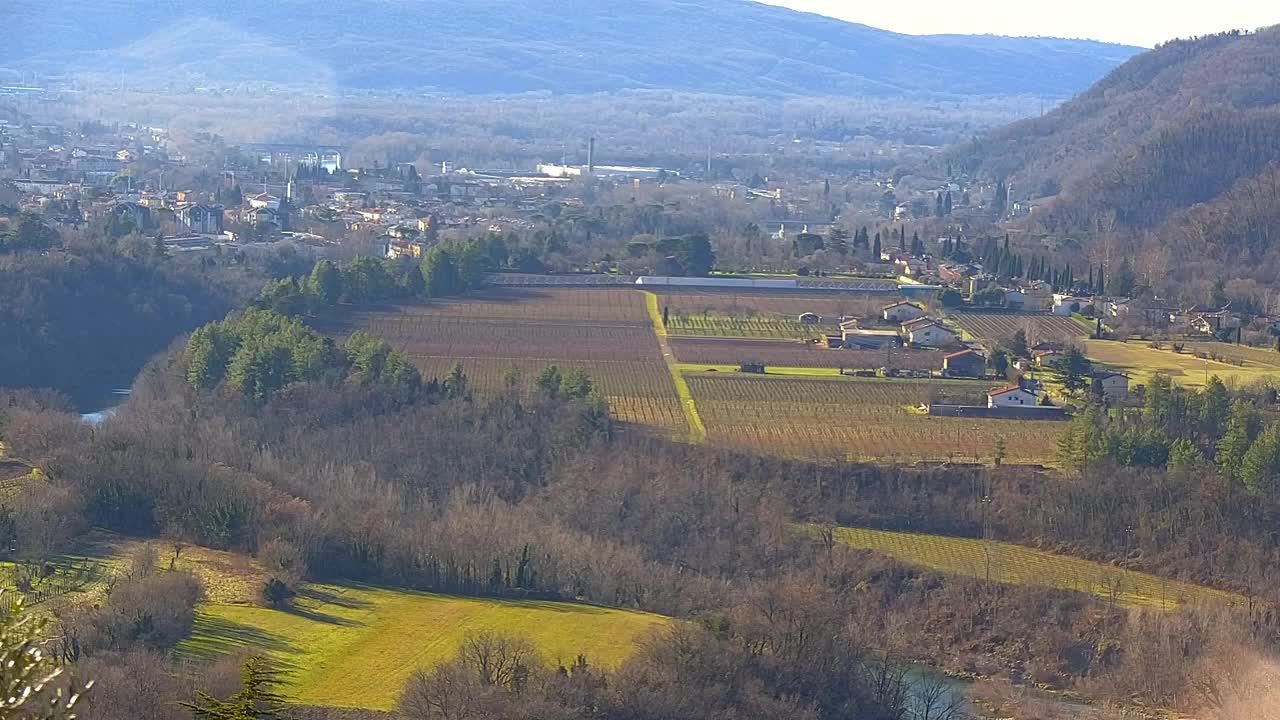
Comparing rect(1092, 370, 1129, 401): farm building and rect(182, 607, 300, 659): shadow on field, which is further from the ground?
rect(1092, 370, 1129, 401): farm building

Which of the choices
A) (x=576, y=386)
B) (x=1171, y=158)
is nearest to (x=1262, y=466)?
(x=576, y=386)

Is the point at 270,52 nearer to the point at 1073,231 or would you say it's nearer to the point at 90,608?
the point at 1073,231

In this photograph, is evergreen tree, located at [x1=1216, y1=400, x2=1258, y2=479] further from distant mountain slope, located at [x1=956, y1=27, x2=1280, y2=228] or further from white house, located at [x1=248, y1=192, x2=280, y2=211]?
white house, located at [x1=248, y1=192, x2=280, y2=211]

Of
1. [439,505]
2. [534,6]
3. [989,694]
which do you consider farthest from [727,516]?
Answer: [534,6]

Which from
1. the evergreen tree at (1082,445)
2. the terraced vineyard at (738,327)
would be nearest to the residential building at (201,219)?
the terraced vineyard at (738,327)

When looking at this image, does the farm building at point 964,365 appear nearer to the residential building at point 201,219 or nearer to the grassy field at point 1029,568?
the grassy field at point 1029,568

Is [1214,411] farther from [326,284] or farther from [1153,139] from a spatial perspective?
[1153,139]

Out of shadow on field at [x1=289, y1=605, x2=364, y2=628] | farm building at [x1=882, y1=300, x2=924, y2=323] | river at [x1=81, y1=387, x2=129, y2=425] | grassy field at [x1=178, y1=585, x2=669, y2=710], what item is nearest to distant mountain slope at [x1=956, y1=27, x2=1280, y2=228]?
farm building at [x1=882, y1=300, x2=924, y2=323]

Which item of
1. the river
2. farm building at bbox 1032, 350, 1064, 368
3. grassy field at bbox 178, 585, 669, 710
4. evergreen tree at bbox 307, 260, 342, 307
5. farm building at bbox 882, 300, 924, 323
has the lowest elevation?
the river
